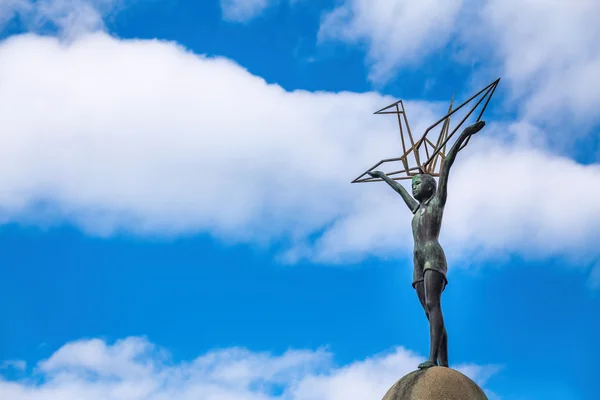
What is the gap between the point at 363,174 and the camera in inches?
649

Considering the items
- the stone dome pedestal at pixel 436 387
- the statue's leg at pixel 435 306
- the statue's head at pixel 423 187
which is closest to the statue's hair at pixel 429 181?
the statue's head at pixel 423 187

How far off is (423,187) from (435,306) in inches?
82.8

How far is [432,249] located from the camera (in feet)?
46.6

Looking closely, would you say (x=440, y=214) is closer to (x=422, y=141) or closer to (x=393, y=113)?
(x=422, y=141)

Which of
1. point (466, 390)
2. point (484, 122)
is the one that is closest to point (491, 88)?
point (484, 122)

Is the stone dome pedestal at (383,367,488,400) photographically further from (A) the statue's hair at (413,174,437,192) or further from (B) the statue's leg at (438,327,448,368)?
(A) the statue's hair at (413,174,437,192)

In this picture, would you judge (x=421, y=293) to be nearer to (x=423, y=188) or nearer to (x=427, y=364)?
(x=427, y=364)

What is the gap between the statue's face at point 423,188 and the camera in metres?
14.8

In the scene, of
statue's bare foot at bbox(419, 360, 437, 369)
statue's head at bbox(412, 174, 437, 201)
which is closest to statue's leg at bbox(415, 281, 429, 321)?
statue's bare foot at bbox(419, 360, 437, 369)

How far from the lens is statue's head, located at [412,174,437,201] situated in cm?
1482

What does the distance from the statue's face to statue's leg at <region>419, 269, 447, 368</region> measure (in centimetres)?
144

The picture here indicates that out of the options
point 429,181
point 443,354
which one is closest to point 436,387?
point 443,354

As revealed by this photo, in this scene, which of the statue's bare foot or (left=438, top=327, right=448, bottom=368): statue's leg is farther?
(left=438, top=327, right=448, bottom=368): statue's leg

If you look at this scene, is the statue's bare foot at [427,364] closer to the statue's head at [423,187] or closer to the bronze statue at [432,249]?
the bronze statue at [432,249]
